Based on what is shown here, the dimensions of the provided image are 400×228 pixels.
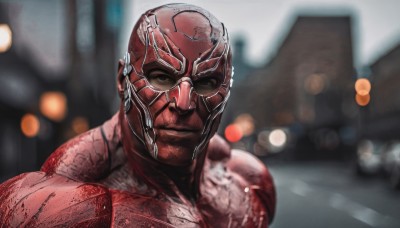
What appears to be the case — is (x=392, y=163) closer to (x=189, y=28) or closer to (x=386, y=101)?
(x=189, y=28)

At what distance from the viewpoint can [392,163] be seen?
672 inches

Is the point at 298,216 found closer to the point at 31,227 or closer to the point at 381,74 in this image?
the point at 31,227

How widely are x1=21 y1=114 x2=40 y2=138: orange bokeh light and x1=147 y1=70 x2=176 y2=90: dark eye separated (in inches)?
730

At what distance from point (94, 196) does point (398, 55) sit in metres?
54.2

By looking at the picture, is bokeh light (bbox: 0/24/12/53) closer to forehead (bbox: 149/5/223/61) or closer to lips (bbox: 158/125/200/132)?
forehead (bbox: 149/5/223/61)

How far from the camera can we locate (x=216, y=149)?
258cm

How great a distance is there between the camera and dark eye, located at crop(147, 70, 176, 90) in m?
1.87

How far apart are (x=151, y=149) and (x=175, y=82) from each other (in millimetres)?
259

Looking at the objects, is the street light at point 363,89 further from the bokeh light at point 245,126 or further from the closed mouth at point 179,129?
the bokeh light at point 245,126

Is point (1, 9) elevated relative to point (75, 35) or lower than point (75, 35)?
elevated

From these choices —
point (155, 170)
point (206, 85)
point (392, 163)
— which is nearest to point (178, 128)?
point (206, 85)

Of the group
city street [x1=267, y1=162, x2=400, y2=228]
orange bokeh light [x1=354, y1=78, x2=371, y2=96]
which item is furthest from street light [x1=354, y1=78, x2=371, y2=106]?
city street [x1=267, y1=162, x2=400, y2=228]

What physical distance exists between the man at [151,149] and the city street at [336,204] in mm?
7172

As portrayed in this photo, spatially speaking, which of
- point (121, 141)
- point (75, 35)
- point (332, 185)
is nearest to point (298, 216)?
point (332, 185)
